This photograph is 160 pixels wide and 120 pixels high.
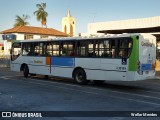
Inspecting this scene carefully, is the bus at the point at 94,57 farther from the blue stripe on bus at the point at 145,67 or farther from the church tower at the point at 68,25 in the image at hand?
the church tower at the point at 68,25

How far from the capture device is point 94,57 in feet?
55.8

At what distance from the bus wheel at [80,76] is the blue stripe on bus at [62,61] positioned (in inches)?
22.6

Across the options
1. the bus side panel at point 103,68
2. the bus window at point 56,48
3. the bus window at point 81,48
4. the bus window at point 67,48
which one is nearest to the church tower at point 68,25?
the bus window at point 56,48

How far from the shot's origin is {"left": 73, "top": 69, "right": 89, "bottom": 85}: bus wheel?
694 inches

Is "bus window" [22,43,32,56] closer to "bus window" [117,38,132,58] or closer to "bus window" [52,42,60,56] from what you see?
"bus window" [52,42,60,56]

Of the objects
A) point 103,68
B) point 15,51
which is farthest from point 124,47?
point 15,51

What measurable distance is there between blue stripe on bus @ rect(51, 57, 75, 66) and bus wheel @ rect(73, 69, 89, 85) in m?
0.57

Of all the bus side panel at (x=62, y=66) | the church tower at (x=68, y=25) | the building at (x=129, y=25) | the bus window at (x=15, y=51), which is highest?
the church tower at (x=68, y=25)

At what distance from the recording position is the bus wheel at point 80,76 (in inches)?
694

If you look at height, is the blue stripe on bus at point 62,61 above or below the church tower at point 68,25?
below

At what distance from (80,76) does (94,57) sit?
63.3 inches

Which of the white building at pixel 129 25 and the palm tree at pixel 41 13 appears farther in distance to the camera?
the palm tree at pixel 41 13

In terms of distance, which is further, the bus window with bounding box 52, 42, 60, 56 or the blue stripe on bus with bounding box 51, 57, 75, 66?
the bus window with bounding box 52, 42, 60, 56

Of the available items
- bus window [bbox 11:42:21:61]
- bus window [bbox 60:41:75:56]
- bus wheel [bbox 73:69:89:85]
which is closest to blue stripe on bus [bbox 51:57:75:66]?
bus window [bbox 60:41:75:56]
